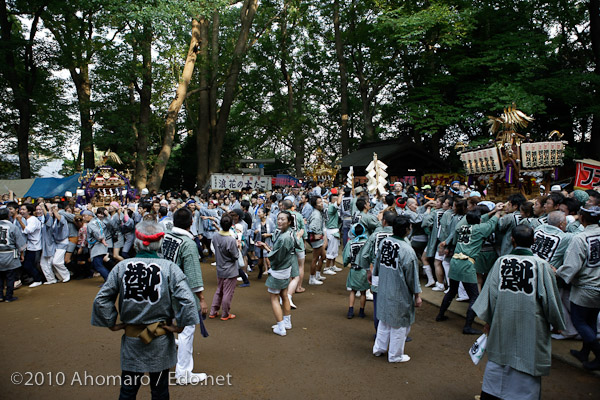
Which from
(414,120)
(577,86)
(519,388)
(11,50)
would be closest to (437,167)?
(414,120)

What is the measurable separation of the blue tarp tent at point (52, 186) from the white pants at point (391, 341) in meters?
16.4

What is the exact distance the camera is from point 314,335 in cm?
557

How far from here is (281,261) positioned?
5562 mm

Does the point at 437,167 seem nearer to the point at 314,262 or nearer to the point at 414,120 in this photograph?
the point at 414,120

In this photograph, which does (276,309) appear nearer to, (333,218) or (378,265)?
(378,265)

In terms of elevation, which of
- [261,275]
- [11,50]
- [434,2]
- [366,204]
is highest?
[434,2]

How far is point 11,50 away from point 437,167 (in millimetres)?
22276

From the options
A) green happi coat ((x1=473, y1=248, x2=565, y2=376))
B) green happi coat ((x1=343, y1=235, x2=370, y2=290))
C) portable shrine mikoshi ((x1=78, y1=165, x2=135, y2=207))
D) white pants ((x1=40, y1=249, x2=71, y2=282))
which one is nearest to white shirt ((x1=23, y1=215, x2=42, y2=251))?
white pants ((x1=40, y1=249, x2=71, y2=282))

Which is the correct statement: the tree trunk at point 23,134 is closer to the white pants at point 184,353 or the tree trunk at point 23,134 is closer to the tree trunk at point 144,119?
the tree trunk at point 144,119

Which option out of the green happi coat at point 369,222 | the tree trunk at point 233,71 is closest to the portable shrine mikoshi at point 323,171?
the tree trunk at point 233,71

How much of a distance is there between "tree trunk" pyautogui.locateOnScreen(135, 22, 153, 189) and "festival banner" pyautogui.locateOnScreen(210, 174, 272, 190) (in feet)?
10.9

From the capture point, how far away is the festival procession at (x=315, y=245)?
336 cm

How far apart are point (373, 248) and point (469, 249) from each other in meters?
1.48

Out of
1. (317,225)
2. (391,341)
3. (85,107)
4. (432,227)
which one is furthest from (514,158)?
(85,107)
